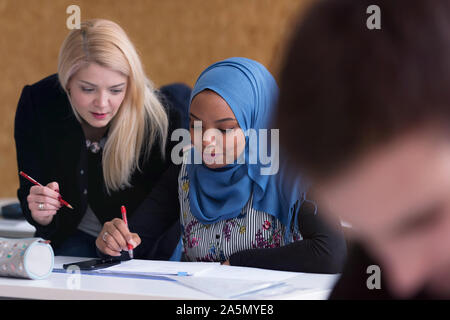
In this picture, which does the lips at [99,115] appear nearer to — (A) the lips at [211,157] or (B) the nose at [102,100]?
(B) the nose at [102,100]

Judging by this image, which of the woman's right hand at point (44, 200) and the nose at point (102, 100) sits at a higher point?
the nose at point (102, 100)

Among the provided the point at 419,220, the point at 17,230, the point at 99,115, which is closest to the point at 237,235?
the point at 99,115

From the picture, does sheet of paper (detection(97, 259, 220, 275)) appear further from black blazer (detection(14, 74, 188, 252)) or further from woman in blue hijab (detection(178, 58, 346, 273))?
black blazer (detection(14, 74, 188, 252))

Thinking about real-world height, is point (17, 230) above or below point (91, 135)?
below

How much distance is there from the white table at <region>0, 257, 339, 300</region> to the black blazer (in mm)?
493

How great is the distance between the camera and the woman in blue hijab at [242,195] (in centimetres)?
142

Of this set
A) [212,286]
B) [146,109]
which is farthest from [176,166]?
[212,286]

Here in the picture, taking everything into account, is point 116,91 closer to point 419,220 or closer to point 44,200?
point 44,200

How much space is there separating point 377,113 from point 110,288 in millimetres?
990

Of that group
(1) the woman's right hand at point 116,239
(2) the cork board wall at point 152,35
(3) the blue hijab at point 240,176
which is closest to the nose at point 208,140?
(3) the blue hijab at point 240,176

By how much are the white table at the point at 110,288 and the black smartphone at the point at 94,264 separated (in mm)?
A: 70

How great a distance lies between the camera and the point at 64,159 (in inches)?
72.1

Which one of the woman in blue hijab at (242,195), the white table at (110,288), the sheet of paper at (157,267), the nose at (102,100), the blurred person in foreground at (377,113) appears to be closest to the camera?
the blurred person in foreground at (377,113)

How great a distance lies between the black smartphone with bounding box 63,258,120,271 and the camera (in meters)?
1.37
